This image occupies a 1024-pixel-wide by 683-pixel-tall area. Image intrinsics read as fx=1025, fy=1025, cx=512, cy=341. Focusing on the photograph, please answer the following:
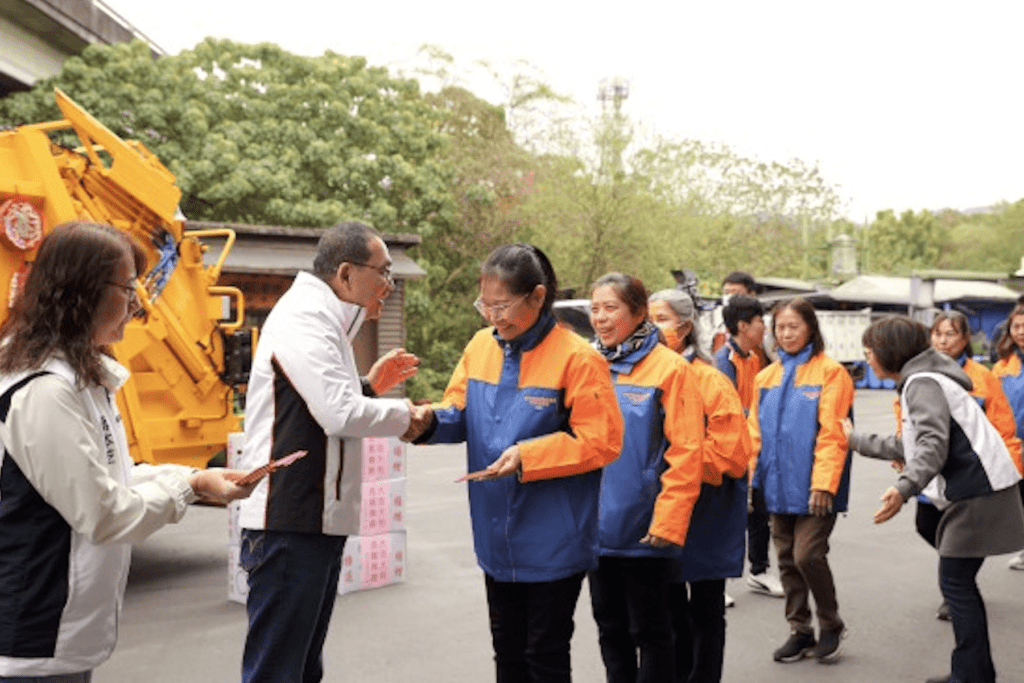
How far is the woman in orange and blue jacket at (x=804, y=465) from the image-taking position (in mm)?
5270

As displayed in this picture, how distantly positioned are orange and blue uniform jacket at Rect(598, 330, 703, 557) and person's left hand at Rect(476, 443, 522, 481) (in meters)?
0.93

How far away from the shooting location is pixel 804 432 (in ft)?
17.7

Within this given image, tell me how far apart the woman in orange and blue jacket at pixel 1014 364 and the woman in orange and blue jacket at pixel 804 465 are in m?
2.25

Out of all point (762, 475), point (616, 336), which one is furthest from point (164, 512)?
point (762, 475)

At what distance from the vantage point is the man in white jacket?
11.2 feet

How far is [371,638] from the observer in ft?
19.2

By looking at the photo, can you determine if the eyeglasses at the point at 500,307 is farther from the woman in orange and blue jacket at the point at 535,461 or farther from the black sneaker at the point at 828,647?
the black sneaker at the point at 828,647

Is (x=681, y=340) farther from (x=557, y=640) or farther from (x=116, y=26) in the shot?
(x=116, y=26)

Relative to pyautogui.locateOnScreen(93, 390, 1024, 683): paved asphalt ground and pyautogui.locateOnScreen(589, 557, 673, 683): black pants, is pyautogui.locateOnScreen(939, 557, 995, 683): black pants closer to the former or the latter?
pyautogui.locateOnScreen(93, 390, 1024, 683): paved asphalt ground

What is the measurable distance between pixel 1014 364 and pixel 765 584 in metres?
2.39

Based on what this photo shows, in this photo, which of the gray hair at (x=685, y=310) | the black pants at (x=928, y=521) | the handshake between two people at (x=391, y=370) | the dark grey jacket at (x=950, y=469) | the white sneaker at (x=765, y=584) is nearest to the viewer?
the handshake between two people at (x=391, y=370)

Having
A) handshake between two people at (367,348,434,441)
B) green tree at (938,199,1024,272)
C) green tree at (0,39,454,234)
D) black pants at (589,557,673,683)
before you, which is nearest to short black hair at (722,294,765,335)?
black pants at (589,557,673,683)

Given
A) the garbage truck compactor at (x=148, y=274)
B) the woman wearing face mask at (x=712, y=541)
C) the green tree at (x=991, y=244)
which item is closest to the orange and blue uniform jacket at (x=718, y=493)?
the woman wearing face mask at (x=712, y=541)

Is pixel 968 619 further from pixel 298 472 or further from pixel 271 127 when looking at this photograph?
pixel 271 127
